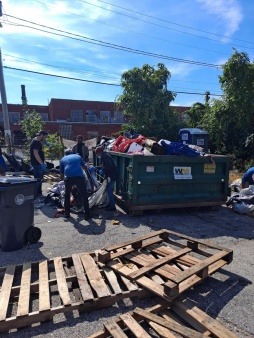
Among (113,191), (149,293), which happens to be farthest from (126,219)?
(149,293)

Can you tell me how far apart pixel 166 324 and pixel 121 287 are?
93 centimetres

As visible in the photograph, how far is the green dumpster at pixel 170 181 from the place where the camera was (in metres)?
6.29

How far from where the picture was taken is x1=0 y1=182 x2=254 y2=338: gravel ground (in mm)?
2824

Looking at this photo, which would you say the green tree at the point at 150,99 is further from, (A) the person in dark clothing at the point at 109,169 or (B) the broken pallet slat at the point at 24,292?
(B) the broken pallet slat at the point at 24,292

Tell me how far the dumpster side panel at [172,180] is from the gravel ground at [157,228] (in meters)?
0.39

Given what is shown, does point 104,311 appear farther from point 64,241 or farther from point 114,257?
point 64,241

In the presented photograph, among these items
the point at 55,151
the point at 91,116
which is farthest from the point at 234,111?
the point at 91,116

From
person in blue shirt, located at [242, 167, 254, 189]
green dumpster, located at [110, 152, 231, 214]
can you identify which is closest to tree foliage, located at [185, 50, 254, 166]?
person in blue shirt, located at [242, 167, 254, 189]

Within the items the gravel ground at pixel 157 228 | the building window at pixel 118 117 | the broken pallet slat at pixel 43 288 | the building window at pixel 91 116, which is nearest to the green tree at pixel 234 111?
the gravel ground at pixel 157 228

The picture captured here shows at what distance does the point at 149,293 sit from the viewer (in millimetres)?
3221

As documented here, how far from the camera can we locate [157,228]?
5.75 meters

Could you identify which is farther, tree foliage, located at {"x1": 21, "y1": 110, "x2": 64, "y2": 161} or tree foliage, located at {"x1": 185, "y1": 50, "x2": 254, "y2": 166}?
tree foliage, located at {"x1": 21, "y1": 110, "x2": 64, "y2": 161}

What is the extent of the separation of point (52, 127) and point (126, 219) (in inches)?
1166

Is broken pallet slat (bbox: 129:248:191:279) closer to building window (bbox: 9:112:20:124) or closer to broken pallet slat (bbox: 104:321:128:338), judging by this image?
broken pallet slat (bbox: 104:321:128:338)
